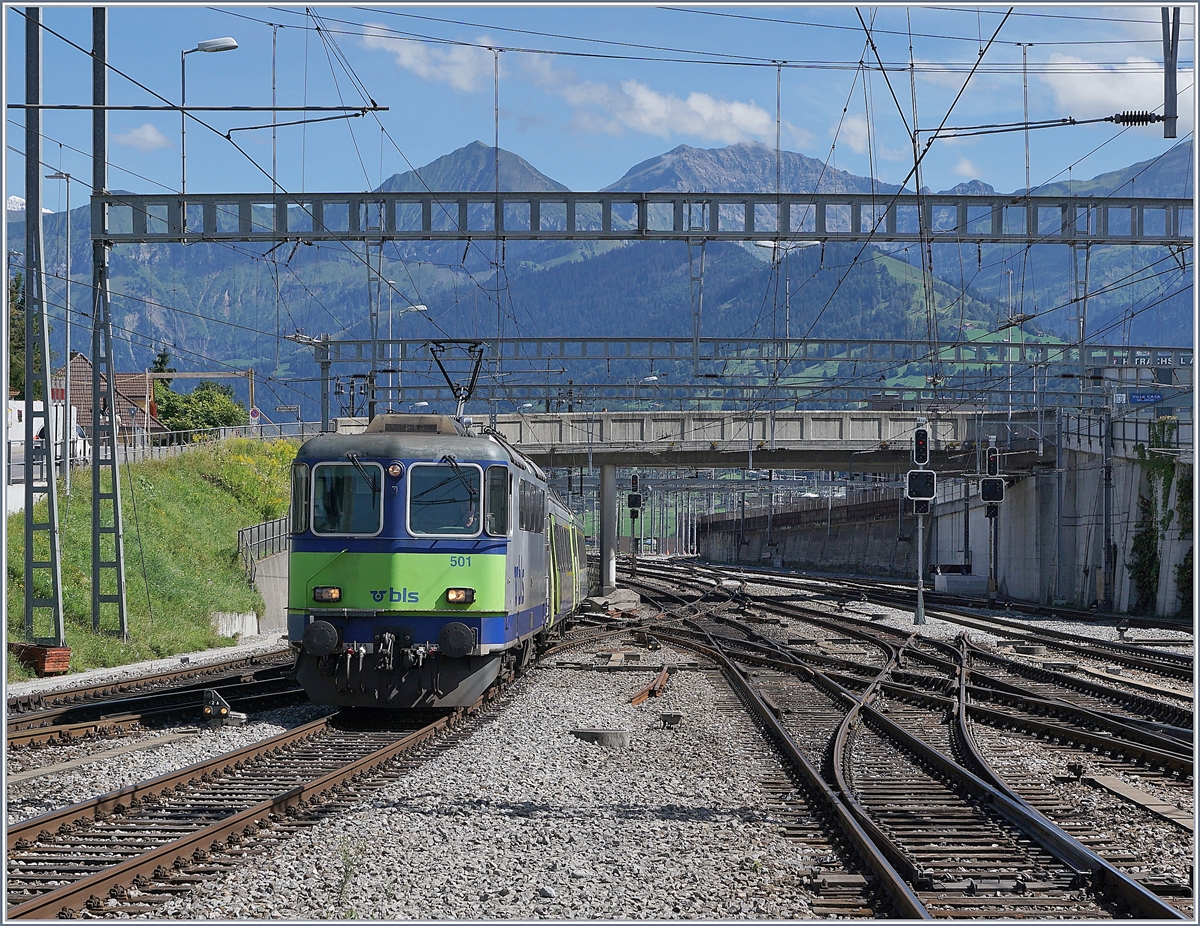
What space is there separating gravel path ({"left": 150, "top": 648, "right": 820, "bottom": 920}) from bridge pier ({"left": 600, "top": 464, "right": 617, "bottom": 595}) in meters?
33.5

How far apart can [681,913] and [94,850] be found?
3661 millimetres

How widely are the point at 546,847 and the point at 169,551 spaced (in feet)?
77.8

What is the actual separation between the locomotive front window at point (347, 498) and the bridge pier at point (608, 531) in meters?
30.9

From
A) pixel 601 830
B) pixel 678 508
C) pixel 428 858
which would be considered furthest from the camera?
pixel 678 508

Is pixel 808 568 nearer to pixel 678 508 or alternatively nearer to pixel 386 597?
pixel 678 508

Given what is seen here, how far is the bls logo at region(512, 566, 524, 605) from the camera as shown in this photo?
14.5 metres

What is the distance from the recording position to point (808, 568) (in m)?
→ 78.3

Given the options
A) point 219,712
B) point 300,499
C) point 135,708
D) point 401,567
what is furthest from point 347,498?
point 135,708

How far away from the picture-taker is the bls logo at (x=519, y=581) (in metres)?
14.5

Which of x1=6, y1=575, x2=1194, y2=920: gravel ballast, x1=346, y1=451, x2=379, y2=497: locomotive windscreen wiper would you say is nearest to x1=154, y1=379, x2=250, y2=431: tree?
x1=346, y1=451, x2=379, y2=497: locomotive windscreen wiper

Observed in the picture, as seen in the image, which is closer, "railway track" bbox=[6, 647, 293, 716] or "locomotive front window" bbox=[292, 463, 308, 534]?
"locomotive front window" bbox=[292, 463, 308, 534]

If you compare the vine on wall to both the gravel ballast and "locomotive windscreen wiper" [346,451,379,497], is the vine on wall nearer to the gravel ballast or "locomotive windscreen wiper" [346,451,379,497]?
the gravel ballast

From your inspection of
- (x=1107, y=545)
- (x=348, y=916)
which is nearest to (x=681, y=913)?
(x=348, y=916)

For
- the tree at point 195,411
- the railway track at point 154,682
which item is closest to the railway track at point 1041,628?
the railway track at point 154,682
